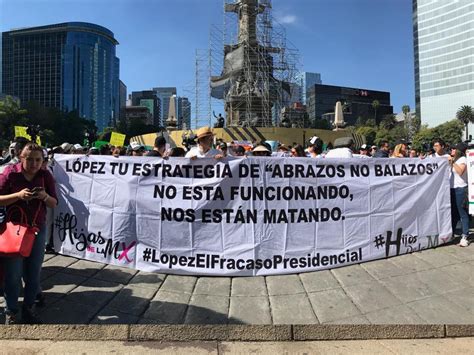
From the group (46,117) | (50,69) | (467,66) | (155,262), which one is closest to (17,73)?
(50,69)

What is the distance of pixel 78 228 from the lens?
562 centimetres

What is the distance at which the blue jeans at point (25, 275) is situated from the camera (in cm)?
377

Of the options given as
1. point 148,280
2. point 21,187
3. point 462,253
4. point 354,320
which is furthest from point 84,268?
point 462,253

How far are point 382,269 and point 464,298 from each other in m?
0.98

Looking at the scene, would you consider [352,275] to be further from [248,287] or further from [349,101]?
[349,101]

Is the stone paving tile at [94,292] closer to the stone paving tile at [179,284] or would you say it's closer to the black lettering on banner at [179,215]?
the stone paving tile at [179,284]

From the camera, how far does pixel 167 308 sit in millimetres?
4355

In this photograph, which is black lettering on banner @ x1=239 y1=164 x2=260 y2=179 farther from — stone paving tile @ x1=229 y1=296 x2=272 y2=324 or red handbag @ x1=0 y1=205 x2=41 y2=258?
red handbag @ x1=0 y1=205 x2=41 y2=258

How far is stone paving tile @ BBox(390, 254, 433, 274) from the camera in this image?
5.31m

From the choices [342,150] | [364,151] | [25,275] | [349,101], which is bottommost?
[25,275]

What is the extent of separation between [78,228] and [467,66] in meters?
130

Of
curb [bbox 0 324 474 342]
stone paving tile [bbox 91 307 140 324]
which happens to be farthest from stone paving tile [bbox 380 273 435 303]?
stone paving tile [bbox 91 307 140 324]

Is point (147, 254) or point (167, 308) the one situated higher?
point (147, 254)

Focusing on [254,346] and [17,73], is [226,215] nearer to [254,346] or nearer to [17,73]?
[254,346]
